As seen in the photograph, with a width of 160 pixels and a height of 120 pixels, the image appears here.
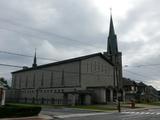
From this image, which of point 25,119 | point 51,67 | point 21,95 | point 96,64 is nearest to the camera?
point 25,119

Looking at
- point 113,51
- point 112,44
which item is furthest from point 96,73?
point 112,44

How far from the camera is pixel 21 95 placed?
9331 centimetres

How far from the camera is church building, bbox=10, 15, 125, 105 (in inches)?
2493

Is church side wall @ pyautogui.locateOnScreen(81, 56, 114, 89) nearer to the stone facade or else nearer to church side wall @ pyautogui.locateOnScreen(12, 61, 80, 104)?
the stone facade

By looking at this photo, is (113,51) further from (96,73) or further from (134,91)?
(134,91)

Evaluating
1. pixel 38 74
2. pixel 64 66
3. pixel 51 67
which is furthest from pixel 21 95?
pixel 64 66

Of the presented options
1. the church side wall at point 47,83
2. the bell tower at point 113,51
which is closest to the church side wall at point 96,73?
the church side wall at point 47,83

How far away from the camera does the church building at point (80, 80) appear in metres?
63.3

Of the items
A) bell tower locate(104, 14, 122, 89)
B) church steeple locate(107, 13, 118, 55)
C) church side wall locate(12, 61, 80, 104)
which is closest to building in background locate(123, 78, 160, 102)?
bell tower locate(104, 14, 122, 89)

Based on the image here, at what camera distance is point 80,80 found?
64.0m

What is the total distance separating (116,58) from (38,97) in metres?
27.0

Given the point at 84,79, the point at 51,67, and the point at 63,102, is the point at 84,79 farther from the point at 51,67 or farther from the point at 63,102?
the point at 51,67

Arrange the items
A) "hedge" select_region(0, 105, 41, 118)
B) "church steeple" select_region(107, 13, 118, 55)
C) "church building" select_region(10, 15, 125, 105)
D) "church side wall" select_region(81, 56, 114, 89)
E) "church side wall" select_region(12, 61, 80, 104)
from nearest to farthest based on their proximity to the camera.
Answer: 1. "hedge" select_region(0, 105, 41, 118)
2. "church building" select_region(10, 15, 125, 105)
3. "church side wall" select_region(81, 56, 114, 89)
4. "church side wall" select_region(12, 61, 80, 104)
5. "church steeple" select_region(107, 13, 118, 55)

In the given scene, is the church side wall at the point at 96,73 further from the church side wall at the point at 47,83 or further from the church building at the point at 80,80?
the church side wall at the point at 47,83
